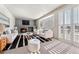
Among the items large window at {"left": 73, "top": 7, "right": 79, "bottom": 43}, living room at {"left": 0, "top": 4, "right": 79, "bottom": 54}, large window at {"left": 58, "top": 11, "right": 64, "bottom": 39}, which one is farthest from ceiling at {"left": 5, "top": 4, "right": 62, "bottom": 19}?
large window at {"left": 73, "top": 7, "right": 79, "bottom": 43}

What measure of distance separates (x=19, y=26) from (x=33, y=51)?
8860 millimetres

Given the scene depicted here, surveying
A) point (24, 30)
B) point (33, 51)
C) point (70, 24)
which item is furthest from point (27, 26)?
point (33, 51)

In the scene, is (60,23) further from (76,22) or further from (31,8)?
(31,8)

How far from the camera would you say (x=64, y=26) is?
5.14 metres

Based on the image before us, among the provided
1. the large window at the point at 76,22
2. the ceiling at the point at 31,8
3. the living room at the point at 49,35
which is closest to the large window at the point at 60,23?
the living room at the point at 49,35

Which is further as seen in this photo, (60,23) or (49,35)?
(49,35)

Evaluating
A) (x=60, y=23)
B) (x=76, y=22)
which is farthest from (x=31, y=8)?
(x=76, y=22)

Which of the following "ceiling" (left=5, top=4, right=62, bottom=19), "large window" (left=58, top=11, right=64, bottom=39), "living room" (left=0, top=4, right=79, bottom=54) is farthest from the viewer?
"large window" (left=58, top=11, right=64, bottom=39)

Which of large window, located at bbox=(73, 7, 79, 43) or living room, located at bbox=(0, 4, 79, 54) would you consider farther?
large window, located at bbox=(73, 7, 79, 43)

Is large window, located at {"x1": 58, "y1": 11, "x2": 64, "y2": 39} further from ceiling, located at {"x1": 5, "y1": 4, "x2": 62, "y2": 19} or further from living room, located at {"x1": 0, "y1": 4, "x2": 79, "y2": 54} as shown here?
ceiling, located at {"x1": 5, "y1": 4, "x2": 62, "y2": 19}

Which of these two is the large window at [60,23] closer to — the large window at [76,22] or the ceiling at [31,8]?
the ceiling at [31,8]

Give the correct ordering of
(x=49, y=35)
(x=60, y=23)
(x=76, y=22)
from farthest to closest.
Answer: (x=49, y=35) < (x=60, y=23) < (x=76, y=22)
